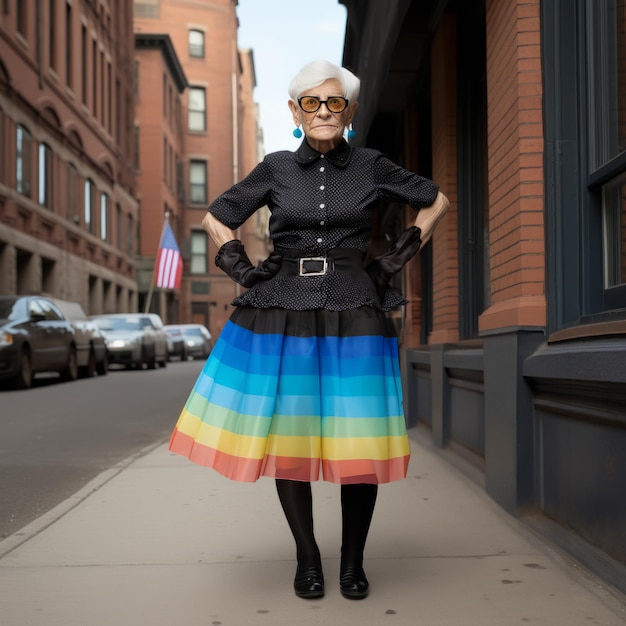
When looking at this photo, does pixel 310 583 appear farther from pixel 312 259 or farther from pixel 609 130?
pixel 609 130

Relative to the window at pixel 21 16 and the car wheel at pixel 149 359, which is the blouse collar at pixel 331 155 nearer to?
the car wheel at pixel 149 359

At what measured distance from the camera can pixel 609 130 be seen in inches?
171

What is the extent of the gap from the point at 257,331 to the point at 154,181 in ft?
160

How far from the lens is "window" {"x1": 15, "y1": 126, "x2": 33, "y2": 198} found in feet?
87.7

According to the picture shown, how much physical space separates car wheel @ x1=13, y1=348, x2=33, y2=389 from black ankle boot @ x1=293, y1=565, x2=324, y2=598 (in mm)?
13112

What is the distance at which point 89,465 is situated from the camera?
304 inches

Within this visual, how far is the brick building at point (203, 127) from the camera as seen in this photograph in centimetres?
5984

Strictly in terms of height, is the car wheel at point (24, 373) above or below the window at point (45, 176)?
below

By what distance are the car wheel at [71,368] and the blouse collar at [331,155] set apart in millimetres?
16182

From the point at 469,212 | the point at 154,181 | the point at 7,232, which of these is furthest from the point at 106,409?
the point at 154,181

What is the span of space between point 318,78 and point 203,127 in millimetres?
59804

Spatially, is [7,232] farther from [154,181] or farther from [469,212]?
[154,181]

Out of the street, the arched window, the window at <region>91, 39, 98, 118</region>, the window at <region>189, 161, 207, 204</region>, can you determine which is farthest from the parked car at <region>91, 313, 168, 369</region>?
the window at <region>189, 161, 207, 204</region>

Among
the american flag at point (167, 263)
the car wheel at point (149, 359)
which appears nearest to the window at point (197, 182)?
the american flag at point (167, 263)
